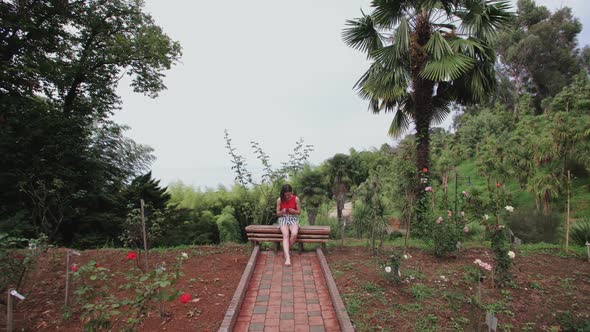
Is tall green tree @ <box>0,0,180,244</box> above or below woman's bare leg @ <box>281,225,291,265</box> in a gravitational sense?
above

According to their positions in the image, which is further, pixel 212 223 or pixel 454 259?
pixel 212 223

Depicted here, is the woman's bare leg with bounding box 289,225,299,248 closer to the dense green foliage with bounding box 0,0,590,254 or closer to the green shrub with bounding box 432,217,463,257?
the dense green foliage with bounding box 0,0,590,254

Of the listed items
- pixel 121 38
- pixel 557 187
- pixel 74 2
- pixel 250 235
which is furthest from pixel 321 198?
pixel 74 2

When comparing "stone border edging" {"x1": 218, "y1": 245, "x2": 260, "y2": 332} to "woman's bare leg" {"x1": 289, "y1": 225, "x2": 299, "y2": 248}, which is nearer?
"stone border edging" {"x1": 218, "y1": 245, "x2": 260, "y2": 332}

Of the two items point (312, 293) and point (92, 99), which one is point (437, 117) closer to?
point (312, 293)

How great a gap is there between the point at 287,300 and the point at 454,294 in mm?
1918

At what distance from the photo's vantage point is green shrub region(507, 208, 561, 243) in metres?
6.60

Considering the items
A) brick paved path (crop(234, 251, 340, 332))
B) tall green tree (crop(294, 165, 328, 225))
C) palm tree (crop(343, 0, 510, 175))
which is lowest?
brick paved path (crop(234, 251, 340, 332))

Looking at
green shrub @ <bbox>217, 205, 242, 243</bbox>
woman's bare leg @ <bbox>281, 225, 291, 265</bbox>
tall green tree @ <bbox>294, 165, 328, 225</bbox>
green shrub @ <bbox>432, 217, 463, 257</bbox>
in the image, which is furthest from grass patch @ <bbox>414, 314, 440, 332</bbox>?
tall green tree @ <bbox>294, 165, 328, 225</bbox>

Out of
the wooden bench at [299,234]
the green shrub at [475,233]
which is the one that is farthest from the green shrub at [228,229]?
the green shrub at [475,233]

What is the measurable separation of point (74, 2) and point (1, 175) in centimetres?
496

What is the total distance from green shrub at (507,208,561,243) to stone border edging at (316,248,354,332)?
16.5 ft

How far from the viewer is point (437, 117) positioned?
7930 mm

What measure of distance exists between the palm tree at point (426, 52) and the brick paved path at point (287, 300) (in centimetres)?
366
